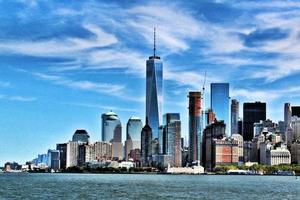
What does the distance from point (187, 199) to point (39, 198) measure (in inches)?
811

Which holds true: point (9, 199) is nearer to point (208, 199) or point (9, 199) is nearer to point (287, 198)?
point (208, 199)

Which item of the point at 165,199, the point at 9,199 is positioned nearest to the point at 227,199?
the point at 165,199

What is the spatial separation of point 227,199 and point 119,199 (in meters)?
15.5

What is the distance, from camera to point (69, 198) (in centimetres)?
9038

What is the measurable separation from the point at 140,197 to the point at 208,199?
966 centimetres

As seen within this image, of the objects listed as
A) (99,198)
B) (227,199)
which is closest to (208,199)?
(227,199)

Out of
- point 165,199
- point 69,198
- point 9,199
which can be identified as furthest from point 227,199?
point 9,199

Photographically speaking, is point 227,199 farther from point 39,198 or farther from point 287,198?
point 39,198

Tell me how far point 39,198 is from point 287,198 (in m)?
36.5

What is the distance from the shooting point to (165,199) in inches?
3533

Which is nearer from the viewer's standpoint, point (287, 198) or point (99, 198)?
point (99, 198)

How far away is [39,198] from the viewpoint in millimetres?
91125

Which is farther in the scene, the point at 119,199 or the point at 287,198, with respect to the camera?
the point at 287,198

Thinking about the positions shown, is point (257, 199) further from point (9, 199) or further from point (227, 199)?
point (9, 199)
